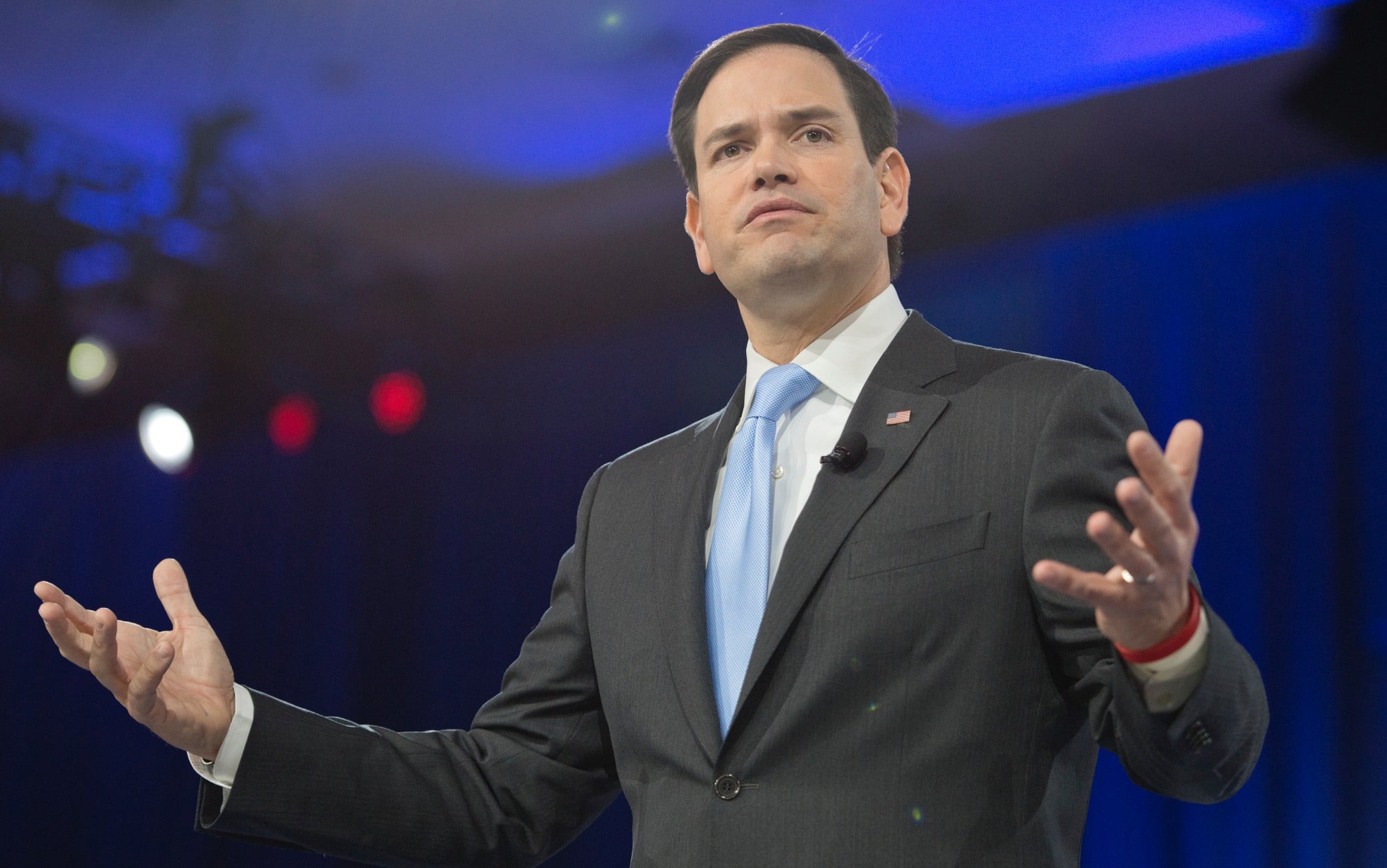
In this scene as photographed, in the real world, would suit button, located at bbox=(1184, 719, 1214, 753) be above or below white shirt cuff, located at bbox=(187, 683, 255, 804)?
above

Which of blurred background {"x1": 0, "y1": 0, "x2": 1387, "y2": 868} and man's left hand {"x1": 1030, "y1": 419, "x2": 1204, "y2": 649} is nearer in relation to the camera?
man's left hand {"x1": 1030, "y1": 419, "x2": 1204, "y2": 649}

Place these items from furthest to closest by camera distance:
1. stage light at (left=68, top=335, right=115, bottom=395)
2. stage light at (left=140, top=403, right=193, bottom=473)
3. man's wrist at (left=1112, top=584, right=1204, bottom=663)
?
stage light at (left=140, top=403, right=193, bottom=473) < stage light at (left=68, top=335, right=115, bottom=395) < man's wrist at (left=1112, top=584, right=1204, bottom=663)

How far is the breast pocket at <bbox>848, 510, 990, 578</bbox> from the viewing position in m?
1.31

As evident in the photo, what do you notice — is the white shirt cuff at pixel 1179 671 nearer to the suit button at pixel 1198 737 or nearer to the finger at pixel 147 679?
the suit button at pixel 1198 737

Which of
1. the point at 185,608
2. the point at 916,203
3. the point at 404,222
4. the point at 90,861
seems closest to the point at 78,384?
the point at 404,222

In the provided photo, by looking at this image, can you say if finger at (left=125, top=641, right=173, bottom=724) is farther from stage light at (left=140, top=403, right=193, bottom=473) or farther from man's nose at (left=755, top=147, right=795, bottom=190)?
stage light at (left=140, top=403, right=193, bottom=473)

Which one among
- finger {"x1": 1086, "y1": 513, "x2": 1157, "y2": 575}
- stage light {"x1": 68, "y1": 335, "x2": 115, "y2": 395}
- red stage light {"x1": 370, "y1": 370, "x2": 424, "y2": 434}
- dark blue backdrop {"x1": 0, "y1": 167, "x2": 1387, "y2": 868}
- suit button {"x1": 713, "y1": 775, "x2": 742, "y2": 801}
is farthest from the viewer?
red stage light {"x1": 370, "y1": 370, "x2": 424, "y2": 434}

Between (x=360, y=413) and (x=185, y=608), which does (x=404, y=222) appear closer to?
(x=360, y=413)

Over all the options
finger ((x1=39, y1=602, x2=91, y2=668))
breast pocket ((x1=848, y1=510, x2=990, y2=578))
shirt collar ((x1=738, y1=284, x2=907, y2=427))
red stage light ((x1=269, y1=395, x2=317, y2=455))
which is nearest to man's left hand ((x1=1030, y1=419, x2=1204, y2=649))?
breast pocket ((x1=848, y1=510, x2=990, y2=578))

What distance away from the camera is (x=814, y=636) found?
4.33 ft

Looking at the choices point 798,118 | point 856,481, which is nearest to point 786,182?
point 798,118

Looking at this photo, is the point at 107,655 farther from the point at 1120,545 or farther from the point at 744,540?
the point at 1120,545

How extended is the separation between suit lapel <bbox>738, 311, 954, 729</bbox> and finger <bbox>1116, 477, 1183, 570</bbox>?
0.42 metres

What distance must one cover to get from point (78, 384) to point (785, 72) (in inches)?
142
